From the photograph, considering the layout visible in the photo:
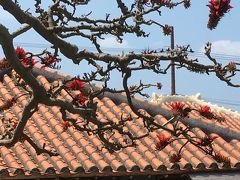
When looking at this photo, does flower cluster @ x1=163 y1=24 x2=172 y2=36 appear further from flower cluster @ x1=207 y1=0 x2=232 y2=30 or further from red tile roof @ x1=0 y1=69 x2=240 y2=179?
red tile roof @ x1=0 y1=69 x2=240 y2=179

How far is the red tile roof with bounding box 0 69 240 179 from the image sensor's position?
9516 mm

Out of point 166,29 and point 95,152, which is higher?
point 166,29

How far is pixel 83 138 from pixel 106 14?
4313 millimetres

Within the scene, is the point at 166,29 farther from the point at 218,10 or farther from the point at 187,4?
the point at 218,10

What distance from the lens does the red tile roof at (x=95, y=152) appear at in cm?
952

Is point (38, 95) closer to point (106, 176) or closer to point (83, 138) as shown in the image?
point (106, 176)

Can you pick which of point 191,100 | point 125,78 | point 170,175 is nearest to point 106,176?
point 170,175

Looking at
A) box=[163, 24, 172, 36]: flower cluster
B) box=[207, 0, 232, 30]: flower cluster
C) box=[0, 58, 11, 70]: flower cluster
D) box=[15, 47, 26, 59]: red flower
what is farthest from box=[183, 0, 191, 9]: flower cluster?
box=[0, 58, 11, 70]: flower cluster

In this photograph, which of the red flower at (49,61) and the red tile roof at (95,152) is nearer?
the red flower at (49,61)

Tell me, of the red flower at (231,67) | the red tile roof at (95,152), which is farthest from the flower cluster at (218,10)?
the red tile roof at (95,152)

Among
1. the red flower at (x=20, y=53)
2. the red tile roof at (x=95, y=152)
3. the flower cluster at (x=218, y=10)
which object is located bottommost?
the red tile roof at (x=95, y=152)

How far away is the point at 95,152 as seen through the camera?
10.2 m

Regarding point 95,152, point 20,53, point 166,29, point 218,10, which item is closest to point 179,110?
point 166,29

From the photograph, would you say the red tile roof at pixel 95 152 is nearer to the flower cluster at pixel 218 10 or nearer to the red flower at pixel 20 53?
the red flower at pixel 20 53
